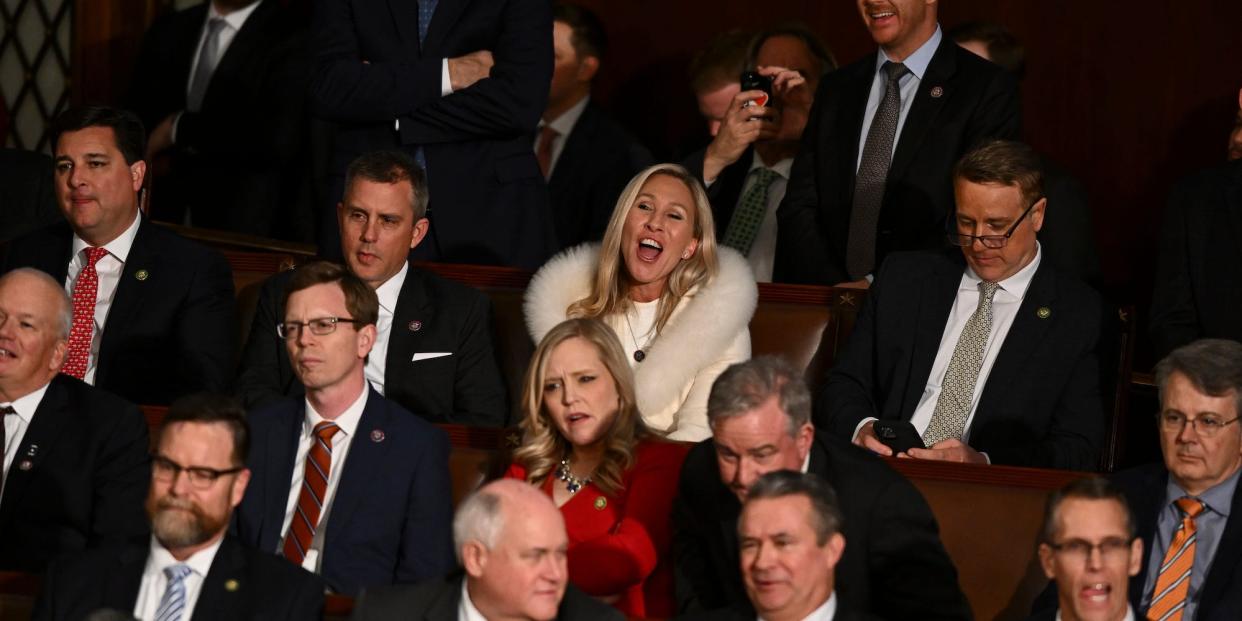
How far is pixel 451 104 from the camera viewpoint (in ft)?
15.4

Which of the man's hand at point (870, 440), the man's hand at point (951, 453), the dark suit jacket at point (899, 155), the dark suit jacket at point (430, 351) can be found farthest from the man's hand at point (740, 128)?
the man's hand at point (951, 453)

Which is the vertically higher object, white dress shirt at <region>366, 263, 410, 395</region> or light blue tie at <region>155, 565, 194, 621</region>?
white dress shirt at <region>366, 263, 410, 395</region>

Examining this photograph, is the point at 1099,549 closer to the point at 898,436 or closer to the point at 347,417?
the point at 898,436

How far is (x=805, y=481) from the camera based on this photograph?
10.2 ft

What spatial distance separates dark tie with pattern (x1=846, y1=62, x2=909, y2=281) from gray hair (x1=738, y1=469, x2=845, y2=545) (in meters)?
1.70

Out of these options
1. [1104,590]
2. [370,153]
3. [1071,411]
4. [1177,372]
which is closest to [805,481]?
[1104,590]

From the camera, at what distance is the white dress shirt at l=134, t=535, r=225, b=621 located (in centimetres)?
326

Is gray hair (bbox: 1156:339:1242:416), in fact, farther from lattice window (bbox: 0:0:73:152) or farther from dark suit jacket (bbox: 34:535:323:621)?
lattice window (bbox: 0:0:73:152)

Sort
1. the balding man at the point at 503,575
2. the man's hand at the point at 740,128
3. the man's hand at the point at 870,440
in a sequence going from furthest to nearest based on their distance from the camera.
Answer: the man's hand at the point at 740,128
the man's hand at the point at 870,440
the balding man at the point at 503,575

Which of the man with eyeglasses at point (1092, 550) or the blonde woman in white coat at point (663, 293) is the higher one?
the blonde woman in white coat at point (663, 293)

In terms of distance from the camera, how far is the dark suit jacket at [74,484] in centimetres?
364

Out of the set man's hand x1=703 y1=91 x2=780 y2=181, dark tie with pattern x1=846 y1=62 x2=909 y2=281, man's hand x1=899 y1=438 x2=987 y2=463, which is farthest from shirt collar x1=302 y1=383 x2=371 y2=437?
man's hand x1=703 y1=91 x2=780 y2=181

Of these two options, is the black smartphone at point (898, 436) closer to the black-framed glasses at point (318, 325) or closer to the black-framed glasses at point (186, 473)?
the black-framed glasses at point (318, 325)

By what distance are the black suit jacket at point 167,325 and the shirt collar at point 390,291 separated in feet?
1.15
